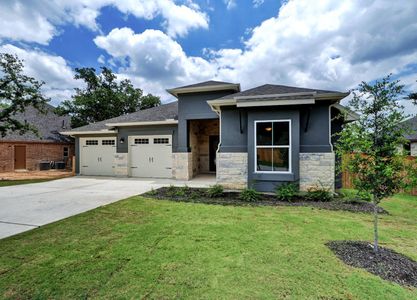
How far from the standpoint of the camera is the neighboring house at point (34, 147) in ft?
52.5

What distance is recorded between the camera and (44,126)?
63.4ft

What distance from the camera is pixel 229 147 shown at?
8.06 metres

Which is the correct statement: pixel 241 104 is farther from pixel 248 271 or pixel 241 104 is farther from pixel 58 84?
pixel 58 84

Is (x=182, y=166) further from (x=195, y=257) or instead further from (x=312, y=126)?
(x=195, y=257)

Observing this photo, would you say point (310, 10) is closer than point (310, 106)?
No

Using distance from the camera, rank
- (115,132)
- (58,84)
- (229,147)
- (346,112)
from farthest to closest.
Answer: (58,84) < (115,132) < (229,147) < (346,112)

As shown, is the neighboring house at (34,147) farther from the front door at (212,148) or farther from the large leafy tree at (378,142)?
the large leafy tree at (378,142)

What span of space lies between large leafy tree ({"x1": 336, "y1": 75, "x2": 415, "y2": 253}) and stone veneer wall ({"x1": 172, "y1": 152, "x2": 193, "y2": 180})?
8597 mm

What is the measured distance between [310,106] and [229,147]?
328 cm

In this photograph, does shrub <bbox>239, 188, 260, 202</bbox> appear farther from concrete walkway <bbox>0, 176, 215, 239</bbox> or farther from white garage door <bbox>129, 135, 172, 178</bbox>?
white garage door <bbox>129, 135, 172, 178</bbox>

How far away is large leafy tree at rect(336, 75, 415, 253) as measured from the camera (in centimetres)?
302

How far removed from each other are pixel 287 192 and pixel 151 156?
8214mm

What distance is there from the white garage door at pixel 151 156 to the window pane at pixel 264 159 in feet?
19.5

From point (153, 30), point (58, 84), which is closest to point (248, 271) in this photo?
point (153, 30)
